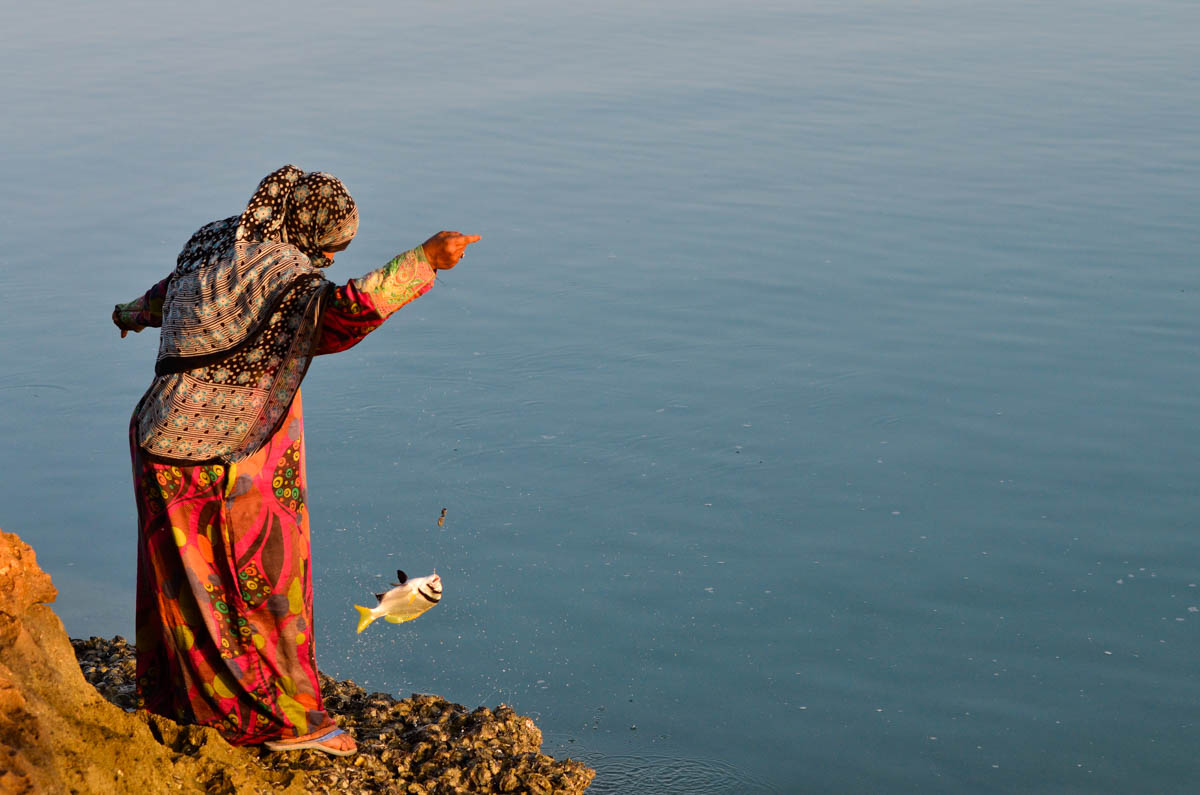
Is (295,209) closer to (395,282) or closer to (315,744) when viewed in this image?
(395,282)

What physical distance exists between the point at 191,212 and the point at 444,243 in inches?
331

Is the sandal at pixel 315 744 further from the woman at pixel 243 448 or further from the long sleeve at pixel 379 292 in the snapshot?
the long sleeve at pixel 379 292

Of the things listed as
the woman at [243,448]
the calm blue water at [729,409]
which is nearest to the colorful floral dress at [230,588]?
the woman at [243,448]

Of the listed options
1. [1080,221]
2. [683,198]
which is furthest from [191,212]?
[1080,221]

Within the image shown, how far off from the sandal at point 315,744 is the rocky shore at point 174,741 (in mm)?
24

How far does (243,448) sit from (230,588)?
389 millimetres

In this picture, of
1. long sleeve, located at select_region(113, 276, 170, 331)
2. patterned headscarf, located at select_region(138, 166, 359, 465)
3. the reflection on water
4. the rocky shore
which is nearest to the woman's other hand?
patterned headscarf, located at select_region(138, 166, 359, 465)

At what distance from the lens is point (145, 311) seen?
3707mm

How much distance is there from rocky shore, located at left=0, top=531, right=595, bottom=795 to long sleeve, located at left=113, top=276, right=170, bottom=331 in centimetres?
69

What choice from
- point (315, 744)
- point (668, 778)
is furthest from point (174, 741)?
point (668, 778)

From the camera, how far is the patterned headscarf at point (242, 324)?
3266mm

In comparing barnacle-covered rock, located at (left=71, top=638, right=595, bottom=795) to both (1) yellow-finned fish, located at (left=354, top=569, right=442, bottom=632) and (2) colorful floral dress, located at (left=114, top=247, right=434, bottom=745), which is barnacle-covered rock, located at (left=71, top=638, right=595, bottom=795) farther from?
(1) yellow-finned fish, located at (left=354, top=569, right=442, bottom=632)

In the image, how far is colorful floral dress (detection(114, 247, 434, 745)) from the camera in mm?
3416

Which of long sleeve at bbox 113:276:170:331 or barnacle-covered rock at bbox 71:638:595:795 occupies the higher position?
long sleeve at bbox 113:276:170:331
